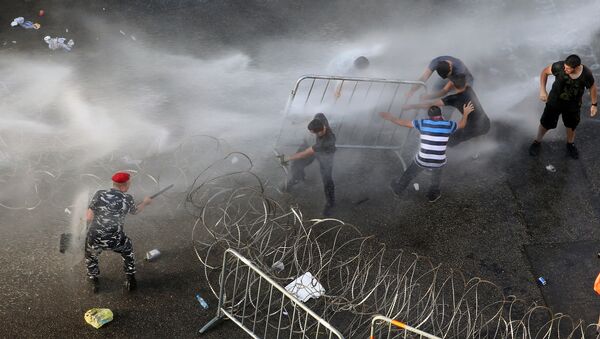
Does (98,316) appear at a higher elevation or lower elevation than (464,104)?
lower

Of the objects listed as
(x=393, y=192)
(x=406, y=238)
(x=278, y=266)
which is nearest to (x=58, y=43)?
(x=278, y=266)

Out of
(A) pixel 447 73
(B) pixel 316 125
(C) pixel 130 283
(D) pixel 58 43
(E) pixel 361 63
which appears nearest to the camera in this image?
(C) pixel 130 283

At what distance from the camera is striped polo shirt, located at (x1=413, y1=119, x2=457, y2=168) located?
741cm

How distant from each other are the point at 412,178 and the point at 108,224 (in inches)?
161

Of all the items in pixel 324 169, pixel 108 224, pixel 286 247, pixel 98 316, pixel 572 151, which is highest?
pixel 572 151

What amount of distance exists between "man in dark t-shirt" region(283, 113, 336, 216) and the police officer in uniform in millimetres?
2233

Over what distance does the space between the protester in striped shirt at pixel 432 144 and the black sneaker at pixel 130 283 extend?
3740mm

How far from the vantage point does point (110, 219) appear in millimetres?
6098

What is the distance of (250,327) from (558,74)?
17.8ft

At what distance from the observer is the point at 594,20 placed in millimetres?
12070

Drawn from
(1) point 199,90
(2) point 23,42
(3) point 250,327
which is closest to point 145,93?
(1) point 199,90

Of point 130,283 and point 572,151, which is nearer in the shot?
point 130,283

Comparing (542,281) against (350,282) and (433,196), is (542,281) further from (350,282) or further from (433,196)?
(350,282)

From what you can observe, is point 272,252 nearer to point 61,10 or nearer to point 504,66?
point 504,66
